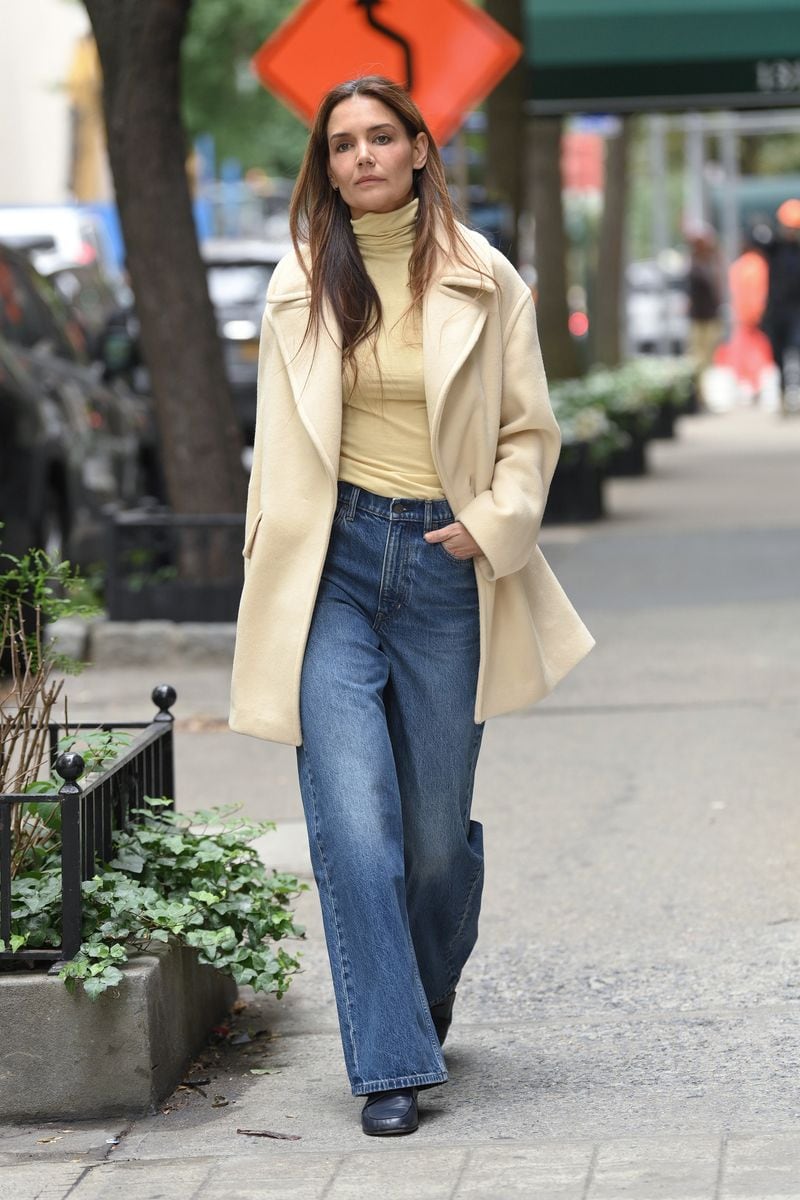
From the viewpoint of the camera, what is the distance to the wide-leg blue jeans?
4.07 metres

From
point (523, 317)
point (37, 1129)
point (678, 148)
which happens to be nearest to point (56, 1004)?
point (37, 1129)

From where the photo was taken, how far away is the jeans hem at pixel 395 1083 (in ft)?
13.4

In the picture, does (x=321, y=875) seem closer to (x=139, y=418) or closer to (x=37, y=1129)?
(x=37, y=1129)

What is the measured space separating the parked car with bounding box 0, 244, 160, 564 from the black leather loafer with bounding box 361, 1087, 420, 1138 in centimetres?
463

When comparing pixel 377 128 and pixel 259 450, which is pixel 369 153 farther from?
pixel 259 450

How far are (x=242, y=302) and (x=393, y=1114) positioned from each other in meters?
14.1

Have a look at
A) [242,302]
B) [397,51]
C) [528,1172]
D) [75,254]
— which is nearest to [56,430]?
[397,51]

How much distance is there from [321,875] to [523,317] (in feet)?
3.83

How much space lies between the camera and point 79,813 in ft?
14.2

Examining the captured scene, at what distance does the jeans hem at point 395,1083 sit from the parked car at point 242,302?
12.0 m

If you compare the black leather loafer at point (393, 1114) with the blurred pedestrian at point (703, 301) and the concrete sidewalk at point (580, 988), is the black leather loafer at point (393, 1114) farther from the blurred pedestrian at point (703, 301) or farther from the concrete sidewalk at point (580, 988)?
the blurred pedestrian at point (703, 301)

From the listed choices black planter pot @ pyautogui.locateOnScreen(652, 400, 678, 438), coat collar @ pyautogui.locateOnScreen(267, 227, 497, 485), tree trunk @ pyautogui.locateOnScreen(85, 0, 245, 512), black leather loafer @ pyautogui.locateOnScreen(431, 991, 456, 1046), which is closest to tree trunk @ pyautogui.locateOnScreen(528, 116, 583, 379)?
black planter pot @ pyautogui.locateOnScreen(652, 400, 678, 438)

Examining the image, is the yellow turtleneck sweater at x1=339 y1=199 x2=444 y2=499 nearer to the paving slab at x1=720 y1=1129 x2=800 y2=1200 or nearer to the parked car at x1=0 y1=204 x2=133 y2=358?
the paving slab at x1=720 y1=1129 x2=800 y2=1200

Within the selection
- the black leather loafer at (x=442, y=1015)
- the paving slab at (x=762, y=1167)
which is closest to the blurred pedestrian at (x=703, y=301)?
the black leather loafer at (x=442, y=1015)
